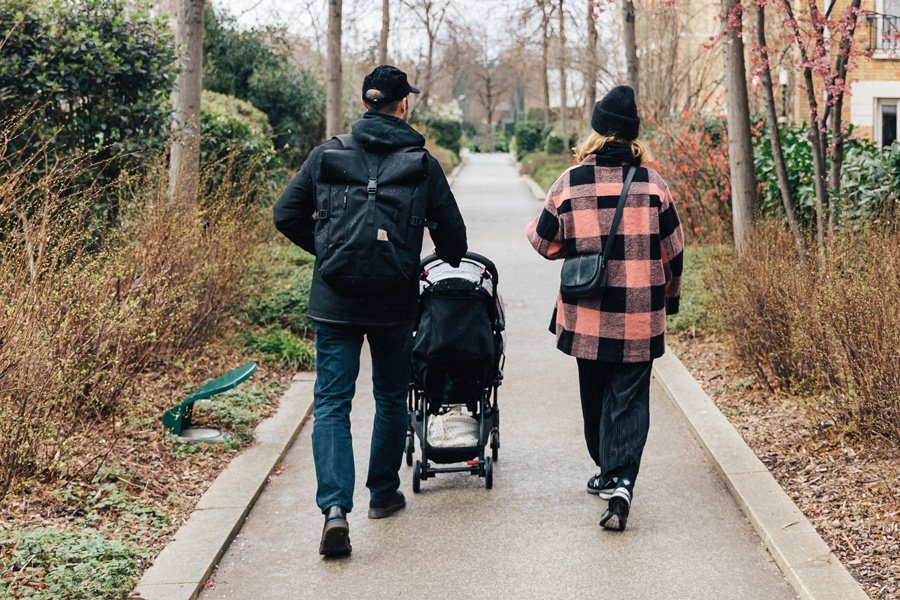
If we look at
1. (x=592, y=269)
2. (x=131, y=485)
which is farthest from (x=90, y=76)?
(x=592, y=269)

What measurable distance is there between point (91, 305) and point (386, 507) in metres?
1.97

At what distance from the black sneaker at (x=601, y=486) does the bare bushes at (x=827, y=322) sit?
125 cm

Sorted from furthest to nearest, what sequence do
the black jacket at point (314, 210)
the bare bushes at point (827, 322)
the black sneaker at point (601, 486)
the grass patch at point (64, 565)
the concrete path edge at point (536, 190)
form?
the concrete path edge at point (536, 190)
the black sneaker at point (601, 486)
the bare bushes at point (827, 322)
the black jacket at point (314, 210)
the grass patch at point (64, 565)

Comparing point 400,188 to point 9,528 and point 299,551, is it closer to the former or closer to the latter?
point 299,551

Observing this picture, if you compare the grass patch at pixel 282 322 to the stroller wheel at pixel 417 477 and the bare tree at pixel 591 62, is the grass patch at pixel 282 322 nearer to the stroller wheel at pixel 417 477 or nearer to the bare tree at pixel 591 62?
the stroller wheel at pixel 417 477

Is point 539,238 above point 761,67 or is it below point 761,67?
below

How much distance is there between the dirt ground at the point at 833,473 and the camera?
4.62 m

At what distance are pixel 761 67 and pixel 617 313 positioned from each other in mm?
5267

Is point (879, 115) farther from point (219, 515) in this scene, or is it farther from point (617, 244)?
point (219, 515)

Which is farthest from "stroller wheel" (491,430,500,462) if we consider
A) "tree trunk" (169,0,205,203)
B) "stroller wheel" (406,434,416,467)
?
"tree trunk" (169,0,205,203)

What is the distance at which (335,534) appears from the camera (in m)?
4.71

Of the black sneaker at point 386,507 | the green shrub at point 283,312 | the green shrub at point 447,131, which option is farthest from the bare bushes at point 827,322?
the green shrub at point 447,131

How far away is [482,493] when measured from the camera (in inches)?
226

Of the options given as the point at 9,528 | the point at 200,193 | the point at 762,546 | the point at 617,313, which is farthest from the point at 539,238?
the point at 200,193
